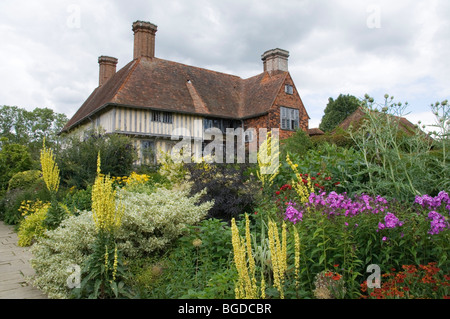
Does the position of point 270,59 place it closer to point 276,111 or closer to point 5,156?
point 276,111

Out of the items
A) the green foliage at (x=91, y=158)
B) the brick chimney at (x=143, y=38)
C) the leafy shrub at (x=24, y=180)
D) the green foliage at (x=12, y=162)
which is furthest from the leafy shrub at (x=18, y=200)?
the brick chimney at (x=143, y=38)

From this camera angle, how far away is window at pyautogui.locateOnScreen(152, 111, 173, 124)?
16.2 meters

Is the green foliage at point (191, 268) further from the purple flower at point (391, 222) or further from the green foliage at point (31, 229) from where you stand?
the green foliage at point (31, 229)

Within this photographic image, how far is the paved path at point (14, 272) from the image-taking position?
132 inches

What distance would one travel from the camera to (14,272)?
410cm

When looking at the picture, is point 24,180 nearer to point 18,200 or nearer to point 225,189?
point 18,200

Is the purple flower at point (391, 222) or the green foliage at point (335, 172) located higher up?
the green foliage at point (335, 172)

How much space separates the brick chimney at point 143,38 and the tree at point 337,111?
718 inches

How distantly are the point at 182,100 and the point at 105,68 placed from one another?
29.1 ft

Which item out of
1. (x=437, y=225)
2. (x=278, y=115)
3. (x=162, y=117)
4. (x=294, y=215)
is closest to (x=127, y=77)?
(x=162, y=117)

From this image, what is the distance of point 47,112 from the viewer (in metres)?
41.1

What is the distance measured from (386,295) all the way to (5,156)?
15.0 meters

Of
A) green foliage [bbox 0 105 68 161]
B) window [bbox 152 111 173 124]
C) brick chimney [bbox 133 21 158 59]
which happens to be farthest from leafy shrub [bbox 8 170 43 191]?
green foliage [bbox 0 105 68 161]

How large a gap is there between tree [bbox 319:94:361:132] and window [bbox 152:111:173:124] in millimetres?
17764
